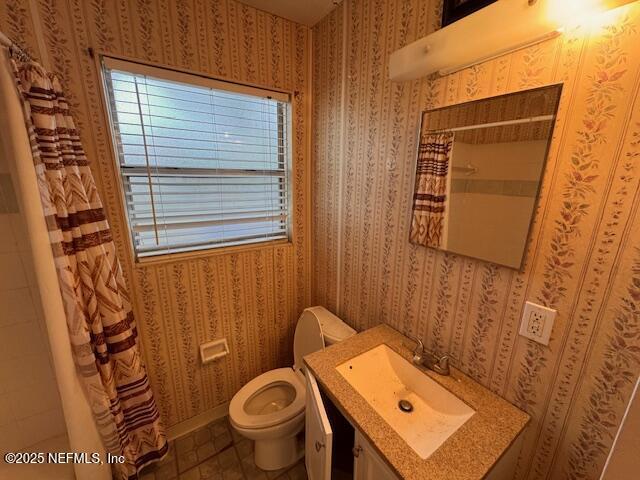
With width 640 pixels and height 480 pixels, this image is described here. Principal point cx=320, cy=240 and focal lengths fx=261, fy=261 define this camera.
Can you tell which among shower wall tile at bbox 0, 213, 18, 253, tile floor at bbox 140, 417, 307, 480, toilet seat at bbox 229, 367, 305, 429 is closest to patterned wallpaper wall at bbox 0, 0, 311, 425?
tile floor at bbox 140, 417, 307, 480

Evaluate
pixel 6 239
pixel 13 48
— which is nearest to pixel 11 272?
pixel 6 239

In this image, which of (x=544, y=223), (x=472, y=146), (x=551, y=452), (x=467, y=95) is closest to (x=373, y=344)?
(x=551, y=452)

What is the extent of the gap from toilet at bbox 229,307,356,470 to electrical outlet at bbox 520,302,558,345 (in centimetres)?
82

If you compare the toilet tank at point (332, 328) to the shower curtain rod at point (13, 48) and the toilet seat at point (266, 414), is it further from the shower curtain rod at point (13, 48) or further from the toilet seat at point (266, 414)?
the shower curtain rod at point (13, 48)

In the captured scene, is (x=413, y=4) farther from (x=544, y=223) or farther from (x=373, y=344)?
(x=373, y=344)

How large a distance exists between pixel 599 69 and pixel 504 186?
333 millimetres

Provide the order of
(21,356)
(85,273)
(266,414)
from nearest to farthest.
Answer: (85,273) < (21,356) < (266,414)

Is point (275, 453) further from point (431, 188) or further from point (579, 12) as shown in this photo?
point (579, 12)

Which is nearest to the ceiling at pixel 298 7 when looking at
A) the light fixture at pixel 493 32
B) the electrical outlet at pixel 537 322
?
the light fixture at pixel 493 32

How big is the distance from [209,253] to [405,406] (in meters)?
1.23

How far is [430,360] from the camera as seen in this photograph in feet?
3.51

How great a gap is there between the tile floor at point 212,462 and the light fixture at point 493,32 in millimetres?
2027

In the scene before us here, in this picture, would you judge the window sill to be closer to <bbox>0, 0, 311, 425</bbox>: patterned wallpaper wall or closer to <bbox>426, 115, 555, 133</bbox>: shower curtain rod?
<bbox>0, 0, 311, 425</bbox>: patterned wallpaper wall

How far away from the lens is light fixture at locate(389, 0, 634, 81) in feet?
2.02
